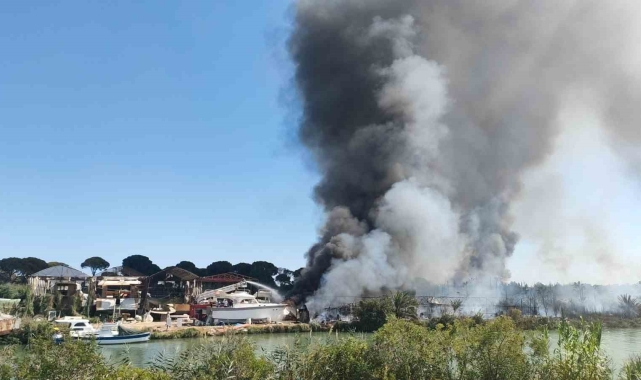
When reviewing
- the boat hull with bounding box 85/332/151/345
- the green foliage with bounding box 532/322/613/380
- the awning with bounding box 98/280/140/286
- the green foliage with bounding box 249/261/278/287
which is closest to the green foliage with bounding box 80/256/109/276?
the green foliage with bounding box 249/261/278/287

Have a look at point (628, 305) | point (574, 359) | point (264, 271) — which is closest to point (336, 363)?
point (574, 359)

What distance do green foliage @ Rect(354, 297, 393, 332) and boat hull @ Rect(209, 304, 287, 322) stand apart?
37.9ft

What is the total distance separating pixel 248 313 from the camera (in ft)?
196

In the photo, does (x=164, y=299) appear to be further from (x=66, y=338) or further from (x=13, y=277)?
(x=66, y=338)

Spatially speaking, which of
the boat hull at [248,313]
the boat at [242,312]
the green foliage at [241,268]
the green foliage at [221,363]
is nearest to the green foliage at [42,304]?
the boat at [242,312]

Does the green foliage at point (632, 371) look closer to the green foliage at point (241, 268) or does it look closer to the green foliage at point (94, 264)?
the green foliage at point (241, 268)

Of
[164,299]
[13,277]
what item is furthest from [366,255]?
[13,277]

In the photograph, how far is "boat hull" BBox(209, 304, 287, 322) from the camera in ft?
193

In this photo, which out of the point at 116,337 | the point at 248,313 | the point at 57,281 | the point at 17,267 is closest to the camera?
the point at 116,337

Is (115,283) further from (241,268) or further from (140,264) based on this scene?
(140,264)

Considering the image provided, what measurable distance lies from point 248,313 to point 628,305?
205ft

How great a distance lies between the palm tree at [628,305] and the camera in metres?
79.1

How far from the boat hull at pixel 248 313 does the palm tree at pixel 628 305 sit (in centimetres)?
5653

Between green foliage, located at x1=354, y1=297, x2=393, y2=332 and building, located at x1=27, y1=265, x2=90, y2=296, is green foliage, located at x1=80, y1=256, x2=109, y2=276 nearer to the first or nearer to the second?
building, located at x1=27, y1=265, x2=90, y2=296
